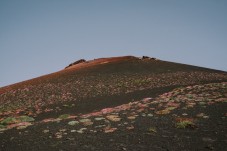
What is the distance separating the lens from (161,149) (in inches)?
300

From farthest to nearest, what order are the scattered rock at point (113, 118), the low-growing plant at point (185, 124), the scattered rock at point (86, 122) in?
the scattered rock at point (113, 118) < the scattered rock at point (86, 122) < the low-growing plant at point (185, 124)

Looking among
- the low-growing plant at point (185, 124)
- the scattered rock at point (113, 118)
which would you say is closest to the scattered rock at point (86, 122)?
the scattered rock at point (113, 118)

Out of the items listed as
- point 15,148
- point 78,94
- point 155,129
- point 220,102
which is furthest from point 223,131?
point 78,94

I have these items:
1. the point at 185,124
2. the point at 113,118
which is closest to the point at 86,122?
the point at 113,118

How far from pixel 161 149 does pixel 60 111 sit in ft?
39.8

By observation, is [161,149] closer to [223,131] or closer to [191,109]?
[223,131]

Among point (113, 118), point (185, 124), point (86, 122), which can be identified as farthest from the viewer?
point (113, 118)

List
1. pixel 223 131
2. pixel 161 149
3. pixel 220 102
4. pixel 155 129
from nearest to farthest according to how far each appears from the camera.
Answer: pixel 161 149
pixel 223 131
pixel 155 129
pixel 220 102

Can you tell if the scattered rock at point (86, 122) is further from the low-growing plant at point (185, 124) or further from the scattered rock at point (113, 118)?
the low-growing plant at point (185, 124)

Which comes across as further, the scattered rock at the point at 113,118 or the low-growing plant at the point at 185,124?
the scattered rock at the point at 113,118

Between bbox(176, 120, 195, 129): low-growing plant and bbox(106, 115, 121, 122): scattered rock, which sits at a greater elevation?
bbox(106, 115, 121, 122): scattered rock

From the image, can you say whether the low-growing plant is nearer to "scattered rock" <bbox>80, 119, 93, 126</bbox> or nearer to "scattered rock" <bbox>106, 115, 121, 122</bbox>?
"scattered rock" <bbox>106, 115, 121, 122</bbox>

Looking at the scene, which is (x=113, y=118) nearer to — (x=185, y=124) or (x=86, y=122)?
(x=86, y=122)

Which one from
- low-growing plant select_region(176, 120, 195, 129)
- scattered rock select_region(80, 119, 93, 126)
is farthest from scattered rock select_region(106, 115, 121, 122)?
low-growing plant select_region(176, 120, 195, 129)
